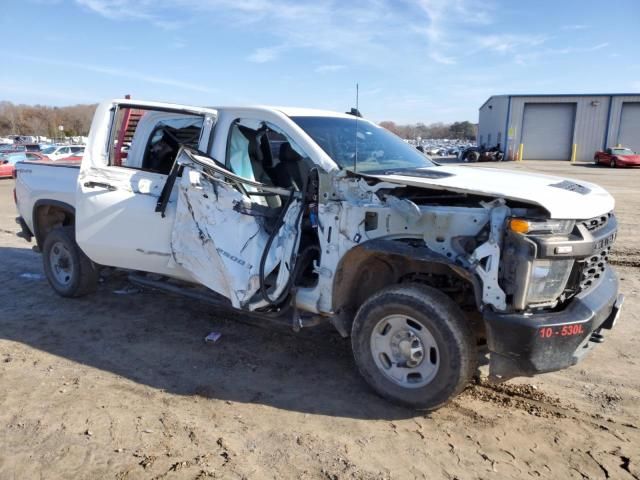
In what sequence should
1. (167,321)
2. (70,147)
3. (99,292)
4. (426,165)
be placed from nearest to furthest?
(426,165) → (167,321) → (99,292) → (70,147)

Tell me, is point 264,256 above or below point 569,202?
below

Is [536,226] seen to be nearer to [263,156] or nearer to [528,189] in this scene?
[528,189]

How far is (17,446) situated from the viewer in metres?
3.17

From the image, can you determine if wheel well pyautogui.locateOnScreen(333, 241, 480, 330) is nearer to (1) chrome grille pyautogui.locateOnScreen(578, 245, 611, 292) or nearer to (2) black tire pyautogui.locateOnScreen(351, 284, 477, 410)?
(2) black tire pyautogui.locateOnScreen(351, 284, 477, 410)

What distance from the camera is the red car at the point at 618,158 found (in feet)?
106

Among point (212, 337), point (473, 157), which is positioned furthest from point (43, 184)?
point (473, 157)

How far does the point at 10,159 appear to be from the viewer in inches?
998

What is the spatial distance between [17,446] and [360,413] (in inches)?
85.2

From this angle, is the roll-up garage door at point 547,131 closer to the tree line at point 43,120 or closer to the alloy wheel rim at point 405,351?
the alloy wheel rim at point 405,351

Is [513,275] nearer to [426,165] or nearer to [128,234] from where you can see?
[426,165]

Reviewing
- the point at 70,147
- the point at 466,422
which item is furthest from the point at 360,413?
the point at 70,147

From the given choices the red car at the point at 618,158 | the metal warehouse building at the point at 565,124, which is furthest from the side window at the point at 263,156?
the metal warehouse building at the point at 565,124

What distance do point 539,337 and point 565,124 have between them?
44930 mm

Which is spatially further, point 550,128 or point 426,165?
point 550,128
